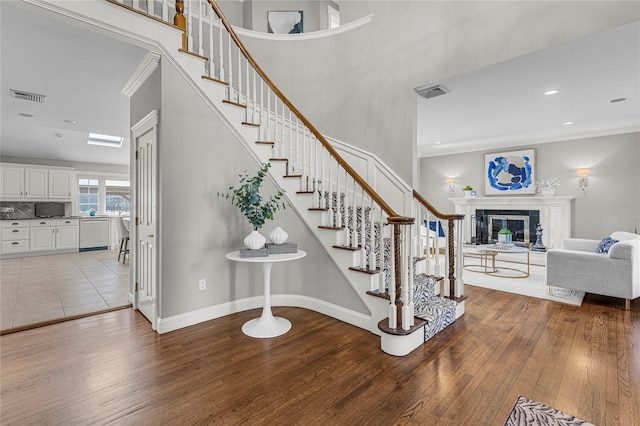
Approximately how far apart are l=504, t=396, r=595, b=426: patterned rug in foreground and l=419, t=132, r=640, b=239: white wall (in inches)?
230

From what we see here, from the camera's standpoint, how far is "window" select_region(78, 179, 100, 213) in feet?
26.0

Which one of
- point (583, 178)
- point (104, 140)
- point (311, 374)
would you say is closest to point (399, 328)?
point (311, 374)

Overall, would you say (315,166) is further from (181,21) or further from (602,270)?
(602,270)

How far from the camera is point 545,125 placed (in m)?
5.57

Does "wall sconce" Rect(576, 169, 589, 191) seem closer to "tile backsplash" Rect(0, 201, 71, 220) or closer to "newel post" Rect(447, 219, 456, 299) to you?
"newel post" Rect(447, 219, 456, 299)

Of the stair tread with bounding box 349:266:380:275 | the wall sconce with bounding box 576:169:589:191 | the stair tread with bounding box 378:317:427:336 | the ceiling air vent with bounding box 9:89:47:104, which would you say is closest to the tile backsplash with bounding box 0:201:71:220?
the ceiling air vent with bounding box 9:89:47:104

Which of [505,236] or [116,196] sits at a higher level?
[116,196]

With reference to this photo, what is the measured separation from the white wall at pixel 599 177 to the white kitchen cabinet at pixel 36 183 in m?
11.4

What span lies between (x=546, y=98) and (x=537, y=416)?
4.30 m

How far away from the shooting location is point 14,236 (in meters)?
6.55

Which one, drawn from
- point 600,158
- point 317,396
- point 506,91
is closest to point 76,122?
point 317,396

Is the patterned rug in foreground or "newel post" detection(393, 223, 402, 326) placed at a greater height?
"newel post" detection(393, 223, 402, 326)

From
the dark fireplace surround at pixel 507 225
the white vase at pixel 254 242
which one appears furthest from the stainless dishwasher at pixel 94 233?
the dark fireplace surround at pixel 507 225

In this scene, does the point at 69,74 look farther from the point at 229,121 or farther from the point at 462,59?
the point at 462,59
